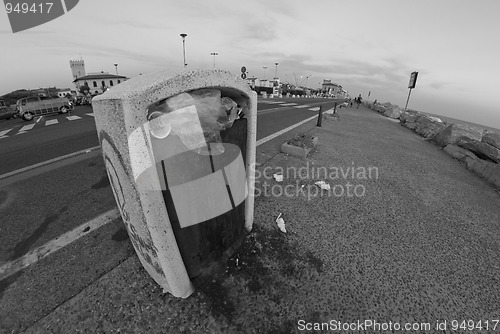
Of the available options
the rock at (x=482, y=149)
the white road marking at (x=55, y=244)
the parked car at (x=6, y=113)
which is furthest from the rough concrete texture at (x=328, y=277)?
the parked car at (x=6, y=113)

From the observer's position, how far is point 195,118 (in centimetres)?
149

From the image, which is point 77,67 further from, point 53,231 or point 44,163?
point 53,231

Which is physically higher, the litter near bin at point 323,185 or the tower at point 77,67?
the tower at point 77,67

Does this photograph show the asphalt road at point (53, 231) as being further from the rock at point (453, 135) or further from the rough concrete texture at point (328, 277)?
the rock at point (453, 135)

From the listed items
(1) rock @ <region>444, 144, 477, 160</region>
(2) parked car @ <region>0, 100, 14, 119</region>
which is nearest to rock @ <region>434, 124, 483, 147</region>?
(1) rock @ <region>444, 144, 477, 160</region>

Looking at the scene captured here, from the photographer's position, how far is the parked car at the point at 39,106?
42.0 feet

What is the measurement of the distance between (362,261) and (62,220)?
3.70 meters

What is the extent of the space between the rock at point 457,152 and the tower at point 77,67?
130713 millimetres

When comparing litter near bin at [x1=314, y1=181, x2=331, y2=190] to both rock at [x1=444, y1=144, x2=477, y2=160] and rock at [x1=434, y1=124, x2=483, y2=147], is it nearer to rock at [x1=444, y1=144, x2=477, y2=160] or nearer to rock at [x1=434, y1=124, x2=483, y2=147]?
rock at [x1=444, y1=144, x2=477, y2=160]

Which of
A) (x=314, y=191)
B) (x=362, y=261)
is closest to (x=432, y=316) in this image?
(x=362, y=261)

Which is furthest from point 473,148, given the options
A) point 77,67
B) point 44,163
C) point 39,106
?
point 77,67

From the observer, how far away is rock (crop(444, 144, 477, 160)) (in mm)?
6660

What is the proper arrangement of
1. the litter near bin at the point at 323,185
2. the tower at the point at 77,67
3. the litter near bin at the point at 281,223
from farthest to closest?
1. the tower at the point at 77,67
2. the litter near bin at the point at 323,185
3. the litter near bin at the point at 281,223


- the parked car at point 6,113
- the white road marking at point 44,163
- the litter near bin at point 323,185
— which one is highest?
the litter near bin at point 323,185
